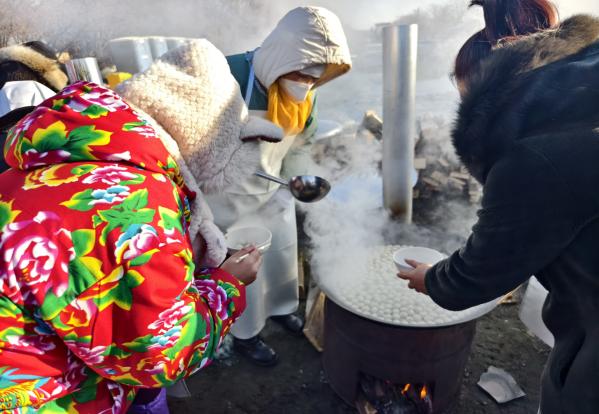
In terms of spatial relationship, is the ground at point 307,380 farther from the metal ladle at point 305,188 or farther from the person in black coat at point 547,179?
the person in black coat at point 547,179

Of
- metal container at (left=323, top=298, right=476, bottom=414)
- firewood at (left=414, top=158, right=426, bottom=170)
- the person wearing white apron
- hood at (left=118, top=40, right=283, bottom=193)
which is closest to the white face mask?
the person wearing white apron

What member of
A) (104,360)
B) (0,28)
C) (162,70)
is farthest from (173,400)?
(0,28)

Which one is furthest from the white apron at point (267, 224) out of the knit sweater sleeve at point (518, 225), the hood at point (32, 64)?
the knit sweater sleeve at point (518, 225)

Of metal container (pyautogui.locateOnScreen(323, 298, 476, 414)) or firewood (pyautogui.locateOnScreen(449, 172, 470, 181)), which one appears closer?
metal container (pyautogui.locateOnScreen(323, 298, 476, 414))

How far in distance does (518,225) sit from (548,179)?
Result: 150 millimetres

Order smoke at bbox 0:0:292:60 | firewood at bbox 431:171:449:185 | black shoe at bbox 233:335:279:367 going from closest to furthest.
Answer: black shoe at bbox 233:335:279:367 < firewood at bbox 431:171:449:185 < smoke at bbox 0:0:292:60

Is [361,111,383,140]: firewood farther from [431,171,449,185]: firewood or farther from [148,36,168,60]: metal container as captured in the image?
[148,36,168,60]: metal container

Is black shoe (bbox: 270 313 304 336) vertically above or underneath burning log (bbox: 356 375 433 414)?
underneath

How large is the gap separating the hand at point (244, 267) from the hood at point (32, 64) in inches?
75.6

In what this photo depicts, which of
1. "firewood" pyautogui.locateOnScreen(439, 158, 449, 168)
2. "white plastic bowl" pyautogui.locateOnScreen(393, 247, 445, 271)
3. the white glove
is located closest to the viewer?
the white glove

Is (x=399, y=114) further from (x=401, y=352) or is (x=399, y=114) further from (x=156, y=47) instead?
(x=156, y=47)

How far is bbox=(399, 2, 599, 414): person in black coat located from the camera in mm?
969

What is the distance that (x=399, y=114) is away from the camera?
8.87ft

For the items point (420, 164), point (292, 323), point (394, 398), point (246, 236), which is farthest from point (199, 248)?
point (420, 164)
